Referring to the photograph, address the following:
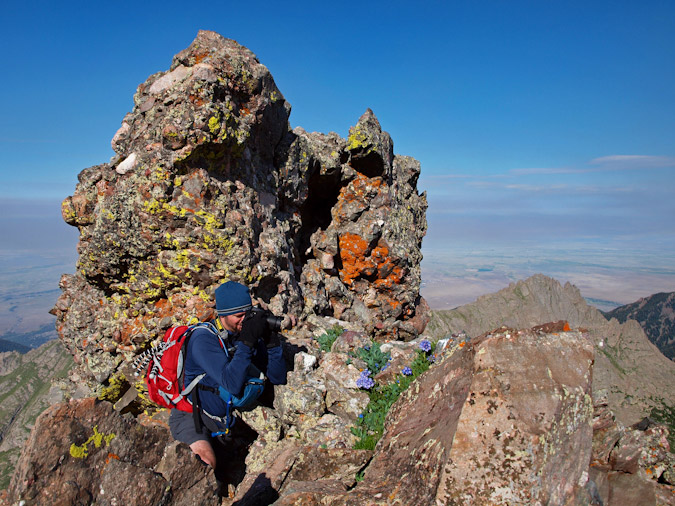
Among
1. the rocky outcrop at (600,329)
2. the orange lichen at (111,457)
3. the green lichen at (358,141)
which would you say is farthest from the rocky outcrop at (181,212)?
the rocky outcrop at (600,329)

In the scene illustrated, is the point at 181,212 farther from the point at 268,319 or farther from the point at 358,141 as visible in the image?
the point at 358,141

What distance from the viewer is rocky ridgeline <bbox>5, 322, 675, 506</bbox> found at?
3.73 m

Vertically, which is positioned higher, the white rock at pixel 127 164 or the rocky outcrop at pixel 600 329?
the white rock at pixel 127 164

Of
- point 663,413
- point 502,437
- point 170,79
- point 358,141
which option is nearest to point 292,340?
point 502,437

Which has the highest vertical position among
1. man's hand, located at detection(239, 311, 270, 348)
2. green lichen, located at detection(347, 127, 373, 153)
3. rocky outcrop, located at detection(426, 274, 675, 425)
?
green lichen, located at detection(347, 127, 373, 153)

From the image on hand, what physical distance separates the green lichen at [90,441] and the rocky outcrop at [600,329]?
94754mm

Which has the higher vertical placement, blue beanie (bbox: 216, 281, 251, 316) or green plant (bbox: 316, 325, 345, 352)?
blue beanie (bbox: 216, 281, 251, 316)

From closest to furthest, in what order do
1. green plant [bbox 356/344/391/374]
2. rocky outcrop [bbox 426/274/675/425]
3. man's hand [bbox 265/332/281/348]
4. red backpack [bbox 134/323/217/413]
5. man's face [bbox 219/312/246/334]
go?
red backpack [bbox 134/323/217/413]
man's face [bbox 219/312/246/334]
man's hand [bbox 265/332/281/348]
green plant [bbox 356/344/391/374]
rocky outcrop [bbox 426/274/675/425]

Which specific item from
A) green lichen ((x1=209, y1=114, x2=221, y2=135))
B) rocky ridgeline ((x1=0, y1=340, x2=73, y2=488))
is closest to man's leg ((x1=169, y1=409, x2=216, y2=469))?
green lichen ((x1=209, y1=114, x2=221, y2=135))

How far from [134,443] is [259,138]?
27.8 feet

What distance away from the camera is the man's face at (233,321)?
22.3ft

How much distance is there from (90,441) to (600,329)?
17442cm

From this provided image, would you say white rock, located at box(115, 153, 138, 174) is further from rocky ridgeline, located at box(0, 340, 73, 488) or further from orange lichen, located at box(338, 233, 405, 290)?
rocky ridgeline, located at box(0, 340, 73, 488)

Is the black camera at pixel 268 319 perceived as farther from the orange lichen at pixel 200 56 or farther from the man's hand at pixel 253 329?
the orange lichen at pixel 200 56
